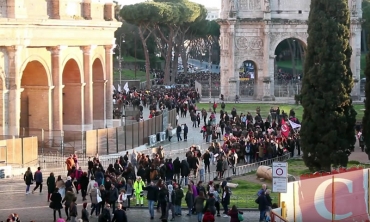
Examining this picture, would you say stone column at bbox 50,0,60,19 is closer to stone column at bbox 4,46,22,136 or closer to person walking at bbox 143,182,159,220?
stone column at bbox 4,46,22,136

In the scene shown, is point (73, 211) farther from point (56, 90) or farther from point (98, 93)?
point (98, 93)

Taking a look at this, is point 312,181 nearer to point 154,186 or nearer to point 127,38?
point 154,186

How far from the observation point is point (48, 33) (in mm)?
40719

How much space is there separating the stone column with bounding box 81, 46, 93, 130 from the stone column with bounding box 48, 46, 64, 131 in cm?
362

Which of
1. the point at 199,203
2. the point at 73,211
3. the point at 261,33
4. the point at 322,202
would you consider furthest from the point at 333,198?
the point at 261,33

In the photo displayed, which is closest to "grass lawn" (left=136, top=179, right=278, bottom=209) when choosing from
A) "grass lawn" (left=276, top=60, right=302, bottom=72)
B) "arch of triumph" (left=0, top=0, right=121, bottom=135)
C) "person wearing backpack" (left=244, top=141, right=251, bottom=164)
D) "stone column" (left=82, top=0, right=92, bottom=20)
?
"person wearing backpack" (left=244, top=141, right=251, bottom=164)

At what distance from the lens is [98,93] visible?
4991cm

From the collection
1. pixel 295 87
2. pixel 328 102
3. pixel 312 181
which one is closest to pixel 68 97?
pixel 328 102

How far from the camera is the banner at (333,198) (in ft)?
75.7

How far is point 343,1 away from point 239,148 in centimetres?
828

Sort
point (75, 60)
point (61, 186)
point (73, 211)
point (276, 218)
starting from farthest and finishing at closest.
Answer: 1. point (75, 60)
2. point (61, 186)
3. point (73, 211)
4. point (276, 218)

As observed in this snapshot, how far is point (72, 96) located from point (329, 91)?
16169mm

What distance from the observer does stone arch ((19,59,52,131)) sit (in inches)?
1639

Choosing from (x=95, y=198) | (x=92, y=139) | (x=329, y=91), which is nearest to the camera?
(x=95, y=198)
